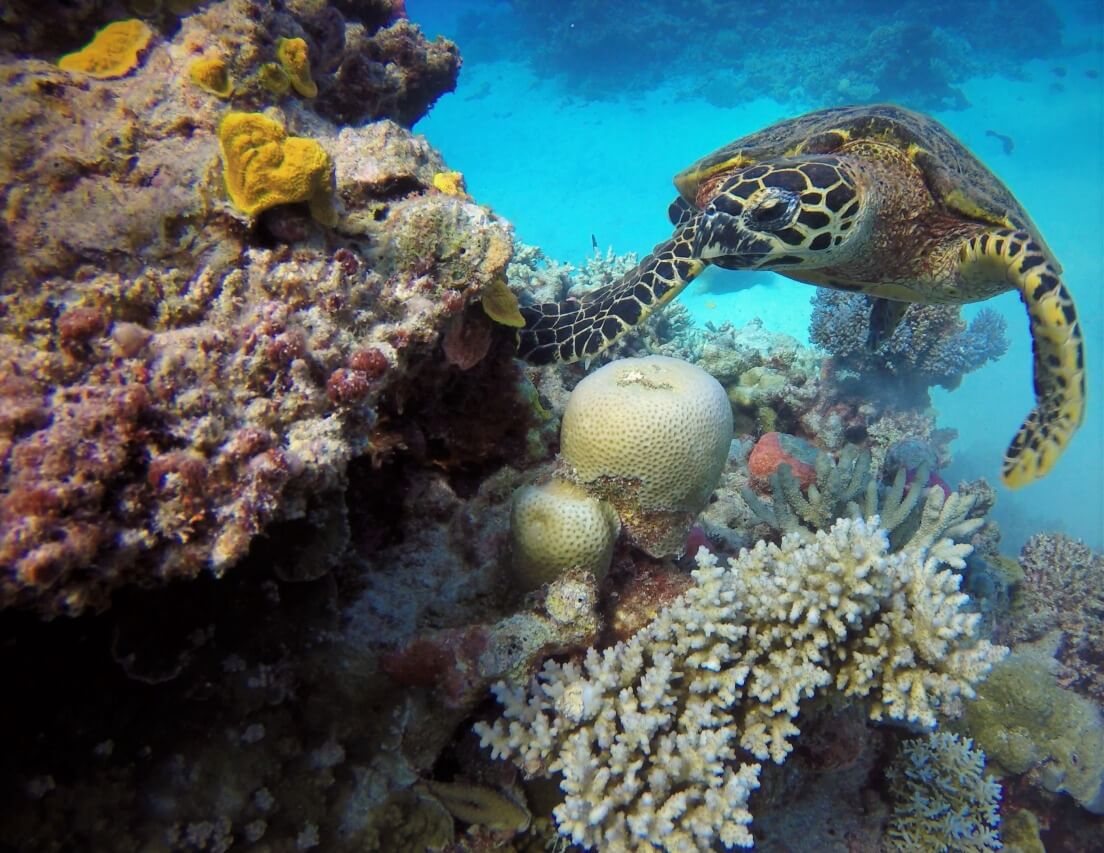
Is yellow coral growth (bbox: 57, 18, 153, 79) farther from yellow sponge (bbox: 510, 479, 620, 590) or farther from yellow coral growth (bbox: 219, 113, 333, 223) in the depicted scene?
yellow sponge (bbox: 510, 479, 620, 590)

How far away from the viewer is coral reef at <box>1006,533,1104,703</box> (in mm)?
5430

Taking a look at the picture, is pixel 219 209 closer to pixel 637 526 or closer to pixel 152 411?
pixel 152 411

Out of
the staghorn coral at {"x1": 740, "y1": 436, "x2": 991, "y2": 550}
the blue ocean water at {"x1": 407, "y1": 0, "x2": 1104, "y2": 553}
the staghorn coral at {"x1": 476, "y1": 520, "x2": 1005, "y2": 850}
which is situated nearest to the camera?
the staghorn coral at {"x1": 476, "y1": 520, "x2": 1005, "y2": 850}

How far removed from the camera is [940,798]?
329 centimetres

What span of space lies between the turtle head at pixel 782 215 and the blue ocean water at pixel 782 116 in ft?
34.6

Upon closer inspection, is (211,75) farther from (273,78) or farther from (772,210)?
(772,210)

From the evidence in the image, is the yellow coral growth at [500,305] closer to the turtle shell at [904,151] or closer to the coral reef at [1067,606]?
the turtle shell at [904,151]

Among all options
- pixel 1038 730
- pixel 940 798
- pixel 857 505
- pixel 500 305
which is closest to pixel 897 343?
pixel 857 505

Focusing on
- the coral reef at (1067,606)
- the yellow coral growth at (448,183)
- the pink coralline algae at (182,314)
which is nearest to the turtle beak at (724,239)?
the yellow coral growth at (448,183)

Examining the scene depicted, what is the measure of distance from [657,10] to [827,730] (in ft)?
128

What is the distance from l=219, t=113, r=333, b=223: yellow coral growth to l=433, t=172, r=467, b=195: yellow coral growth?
2.82ft

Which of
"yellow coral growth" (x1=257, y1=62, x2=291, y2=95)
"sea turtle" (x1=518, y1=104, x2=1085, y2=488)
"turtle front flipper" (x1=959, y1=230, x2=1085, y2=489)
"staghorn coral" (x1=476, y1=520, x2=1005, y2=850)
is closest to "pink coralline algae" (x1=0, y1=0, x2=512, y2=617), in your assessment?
"yellow coral growth" (x1=257, y1=62, x2=291, y2=95)

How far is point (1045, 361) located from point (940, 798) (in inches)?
108

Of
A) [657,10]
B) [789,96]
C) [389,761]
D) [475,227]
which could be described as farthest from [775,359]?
[657,10]
